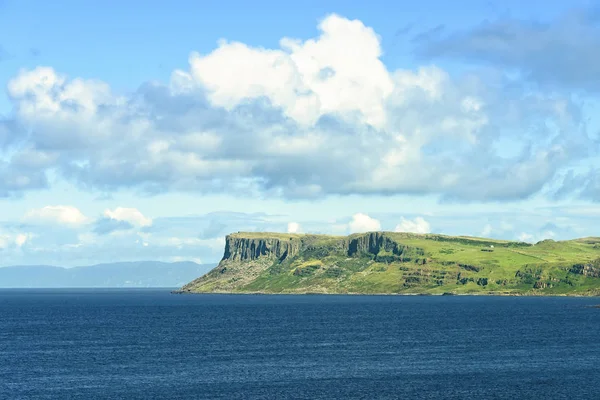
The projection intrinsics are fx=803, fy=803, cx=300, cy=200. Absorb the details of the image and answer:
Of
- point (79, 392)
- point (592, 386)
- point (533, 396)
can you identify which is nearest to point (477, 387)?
point (533, 396)

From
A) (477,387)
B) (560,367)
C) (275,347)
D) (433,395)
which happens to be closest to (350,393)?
(433,395)

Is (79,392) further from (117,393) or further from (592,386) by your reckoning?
(592,386)

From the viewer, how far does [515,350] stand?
622 ft

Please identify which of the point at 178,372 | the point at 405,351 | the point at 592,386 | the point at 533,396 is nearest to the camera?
the point at 533,396

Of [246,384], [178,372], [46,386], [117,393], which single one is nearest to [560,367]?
[246,384]

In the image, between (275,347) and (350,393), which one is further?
(275,347)

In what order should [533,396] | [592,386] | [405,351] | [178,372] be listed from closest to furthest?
[533,396]
[592,386]
[178,372]
[405,351]

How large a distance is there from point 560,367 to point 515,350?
28972 millimetres

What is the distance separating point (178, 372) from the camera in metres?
155

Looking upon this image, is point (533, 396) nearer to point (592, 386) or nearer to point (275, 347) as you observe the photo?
point (592, 386)

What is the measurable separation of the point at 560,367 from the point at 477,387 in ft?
103

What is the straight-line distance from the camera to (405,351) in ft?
617

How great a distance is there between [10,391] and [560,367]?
10398 centimetres

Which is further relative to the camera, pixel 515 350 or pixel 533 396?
pixel 515 350
